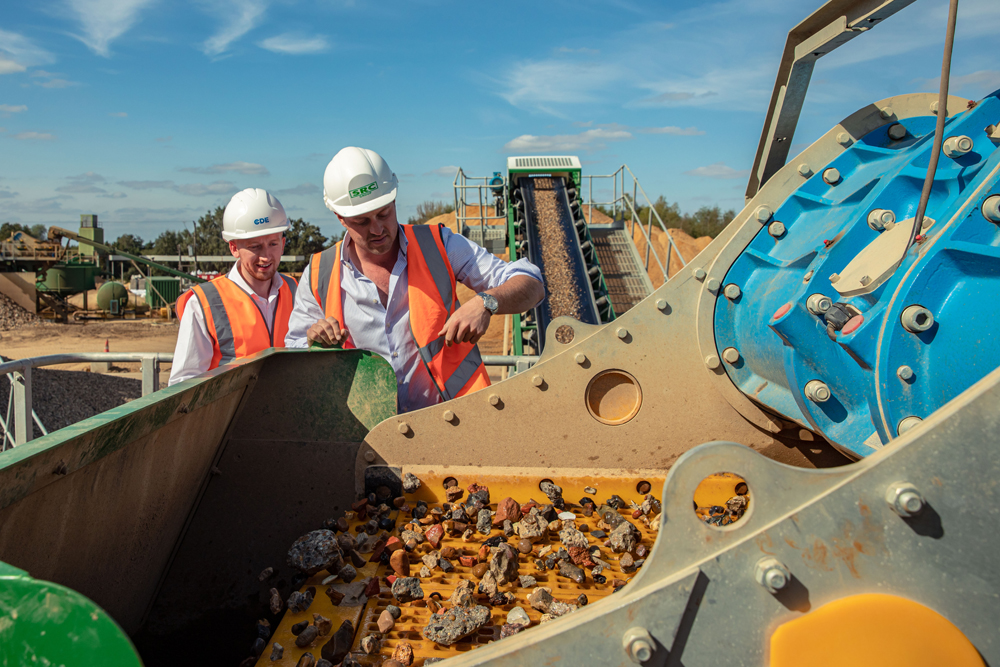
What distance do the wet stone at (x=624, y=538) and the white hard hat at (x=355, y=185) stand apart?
1.88m

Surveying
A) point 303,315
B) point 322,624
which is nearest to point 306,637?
point 322,624

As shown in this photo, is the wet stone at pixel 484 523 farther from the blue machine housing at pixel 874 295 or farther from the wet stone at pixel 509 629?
the blue machine housing at pixel 874 295

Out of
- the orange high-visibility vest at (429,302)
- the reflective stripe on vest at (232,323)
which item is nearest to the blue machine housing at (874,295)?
the orange high-visibility vest at (429,302)

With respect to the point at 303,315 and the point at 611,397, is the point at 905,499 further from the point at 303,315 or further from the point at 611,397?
the point at 303,315

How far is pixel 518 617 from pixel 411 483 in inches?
31.1

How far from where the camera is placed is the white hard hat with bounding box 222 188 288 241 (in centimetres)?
368

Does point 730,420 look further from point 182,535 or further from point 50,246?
point 50,246

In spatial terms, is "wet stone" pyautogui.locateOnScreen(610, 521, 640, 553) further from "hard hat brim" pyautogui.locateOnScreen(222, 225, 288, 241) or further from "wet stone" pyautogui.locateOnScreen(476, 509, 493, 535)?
"hard hat brim" pyautogui.locateOnScreen(222, 225, 288, 241)

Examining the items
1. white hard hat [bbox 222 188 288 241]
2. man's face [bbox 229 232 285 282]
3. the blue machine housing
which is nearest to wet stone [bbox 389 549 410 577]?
the blue machine housing

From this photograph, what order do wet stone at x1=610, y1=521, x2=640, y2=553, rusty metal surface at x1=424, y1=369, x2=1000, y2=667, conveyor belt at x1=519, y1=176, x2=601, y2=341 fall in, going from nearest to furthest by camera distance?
rusty metal surface at x1=424, y1=369, x2=1000, y2=667 → wet stone at x1=610, y1=521, x2=640, y2=553 → conveyor belt at x1=519, y1=176, x2=601, y2=341

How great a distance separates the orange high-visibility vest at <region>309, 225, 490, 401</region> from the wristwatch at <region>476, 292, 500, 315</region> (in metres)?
0.25

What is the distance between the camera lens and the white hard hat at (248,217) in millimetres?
3678

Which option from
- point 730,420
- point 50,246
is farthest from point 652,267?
point 730,420

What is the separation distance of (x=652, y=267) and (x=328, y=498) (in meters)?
32.7
